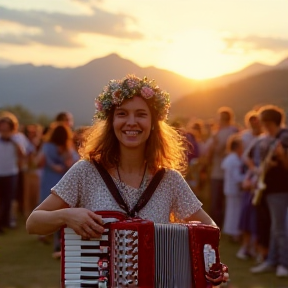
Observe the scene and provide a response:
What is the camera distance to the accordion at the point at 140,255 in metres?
3.03

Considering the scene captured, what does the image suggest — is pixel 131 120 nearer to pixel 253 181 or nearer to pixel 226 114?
pixel 253 181

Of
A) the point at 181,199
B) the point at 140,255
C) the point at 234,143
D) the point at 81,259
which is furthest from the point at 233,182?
the point at 81,259

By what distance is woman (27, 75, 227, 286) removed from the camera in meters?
3.23

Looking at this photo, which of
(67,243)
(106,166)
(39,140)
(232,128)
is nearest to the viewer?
(67,243)

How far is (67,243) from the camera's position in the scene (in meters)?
3.05

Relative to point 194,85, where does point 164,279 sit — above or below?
below

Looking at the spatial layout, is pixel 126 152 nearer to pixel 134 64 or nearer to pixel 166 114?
pixel 166 114

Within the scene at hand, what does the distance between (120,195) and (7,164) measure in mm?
6990

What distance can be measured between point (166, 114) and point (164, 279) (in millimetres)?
817

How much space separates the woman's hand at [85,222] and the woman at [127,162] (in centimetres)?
6

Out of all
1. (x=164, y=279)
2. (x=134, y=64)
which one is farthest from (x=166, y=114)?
(x=134, y=64)

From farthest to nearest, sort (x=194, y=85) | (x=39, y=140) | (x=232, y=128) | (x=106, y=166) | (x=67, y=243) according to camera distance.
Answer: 1. (x=194, y=85)
2. (x=39, y=140)
3. (x=232, y=128)
4. (x=106, y=166)
5. (x=67, y=243)

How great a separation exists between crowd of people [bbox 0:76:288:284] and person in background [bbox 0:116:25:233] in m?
0.01

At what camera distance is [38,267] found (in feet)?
25.9
